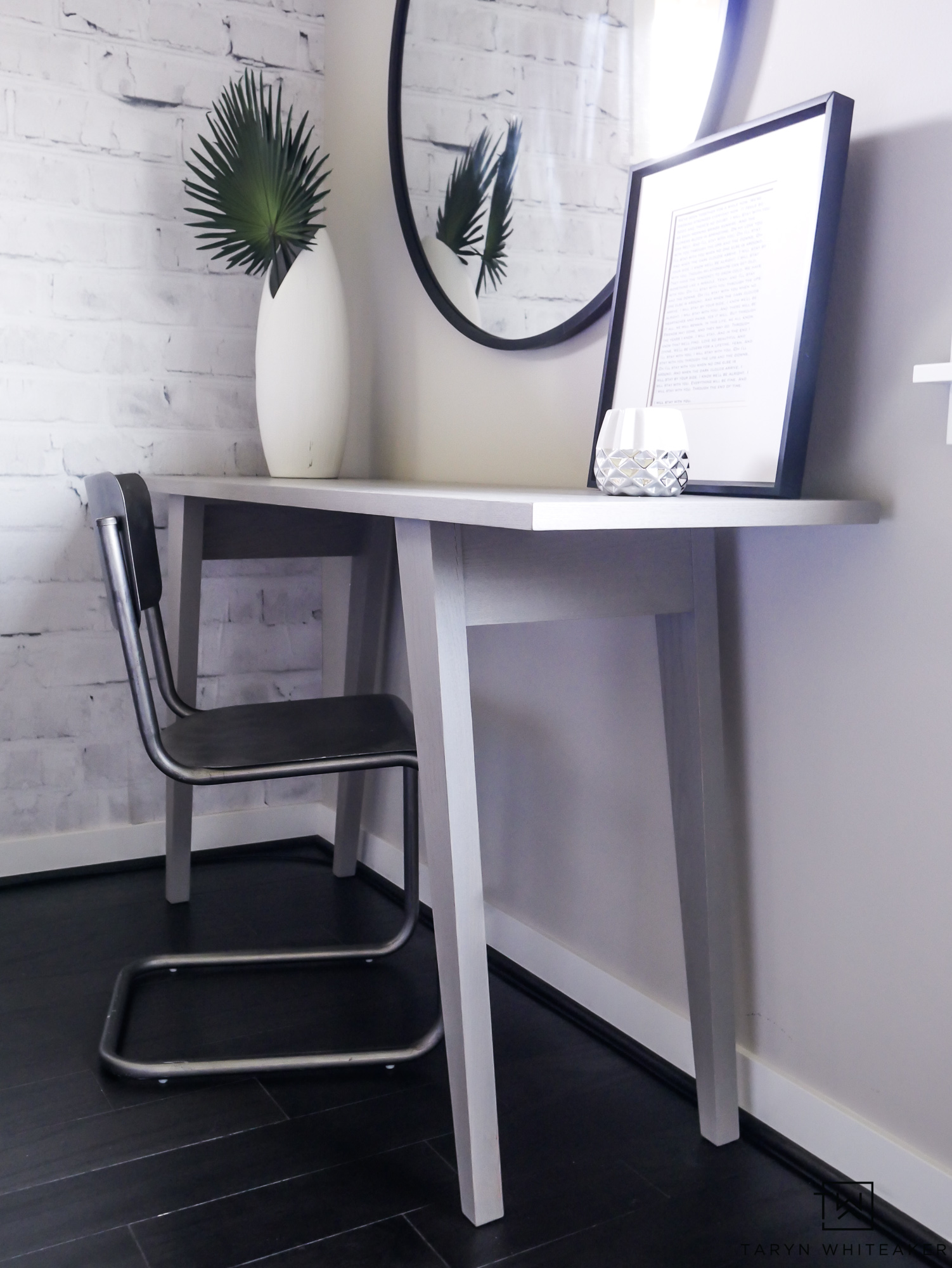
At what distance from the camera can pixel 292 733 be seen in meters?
1.64

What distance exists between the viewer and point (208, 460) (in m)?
A: 2.42

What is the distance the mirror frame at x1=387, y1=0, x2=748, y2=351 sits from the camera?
1310mm

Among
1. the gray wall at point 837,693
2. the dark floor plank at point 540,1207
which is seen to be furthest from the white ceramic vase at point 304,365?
the dark floor plank at point 540,1207

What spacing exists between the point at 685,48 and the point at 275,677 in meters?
1.62

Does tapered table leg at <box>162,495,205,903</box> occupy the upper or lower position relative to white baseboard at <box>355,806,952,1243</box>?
upper

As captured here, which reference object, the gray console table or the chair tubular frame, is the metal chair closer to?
the chair tubular frame

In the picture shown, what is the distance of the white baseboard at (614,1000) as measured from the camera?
1.19 m

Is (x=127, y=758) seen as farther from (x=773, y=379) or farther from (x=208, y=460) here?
(x=773, y=379)

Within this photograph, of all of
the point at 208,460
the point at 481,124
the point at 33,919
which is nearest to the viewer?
the point at 481,124

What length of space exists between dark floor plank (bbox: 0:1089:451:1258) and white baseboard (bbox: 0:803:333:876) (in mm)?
1100

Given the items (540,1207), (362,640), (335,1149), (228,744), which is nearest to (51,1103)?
(335,1149)

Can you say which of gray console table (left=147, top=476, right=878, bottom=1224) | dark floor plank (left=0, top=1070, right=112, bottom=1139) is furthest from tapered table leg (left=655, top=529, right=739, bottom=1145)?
dark floor plank (left=0, top=1070, right=112, bottom=1139)

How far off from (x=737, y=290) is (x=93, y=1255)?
1269mm

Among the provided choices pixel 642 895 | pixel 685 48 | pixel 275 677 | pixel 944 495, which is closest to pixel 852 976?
pixel 642 895
